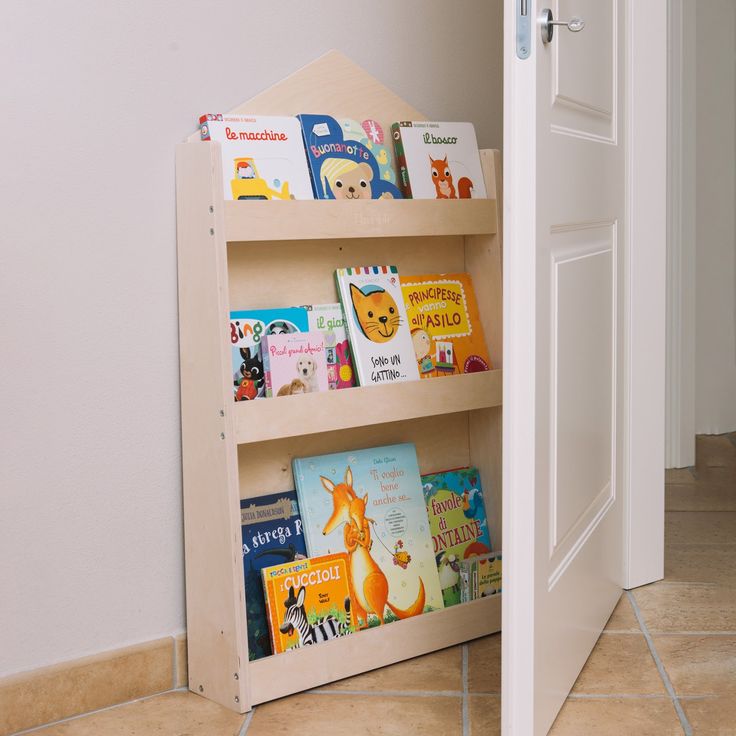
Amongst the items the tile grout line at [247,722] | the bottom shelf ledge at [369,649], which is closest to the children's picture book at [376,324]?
the bottom shelf ledge at [369,649]

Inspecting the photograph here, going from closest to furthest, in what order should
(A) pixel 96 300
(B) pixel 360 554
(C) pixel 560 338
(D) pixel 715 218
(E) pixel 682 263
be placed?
1. (C) pixel 560 338
2. (A) pixel 96 300
3. (B) pixel 360 554
4. (E) pixel 682 263
5. (D) pixel 715 218

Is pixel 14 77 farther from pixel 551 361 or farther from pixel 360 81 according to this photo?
pixel 551 361

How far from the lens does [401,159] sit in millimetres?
1829

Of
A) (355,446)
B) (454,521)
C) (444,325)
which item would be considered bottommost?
(454,521)

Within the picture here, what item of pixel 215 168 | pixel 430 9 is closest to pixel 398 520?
pixel 215 168

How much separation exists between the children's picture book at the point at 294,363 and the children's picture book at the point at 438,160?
0.36 metres

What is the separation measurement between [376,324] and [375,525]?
1.22 ft

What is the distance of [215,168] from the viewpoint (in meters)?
1.51

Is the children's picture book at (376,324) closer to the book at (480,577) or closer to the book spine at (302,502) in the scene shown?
the book spine at (302,502)

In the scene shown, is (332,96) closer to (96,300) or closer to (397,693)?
(96,300)

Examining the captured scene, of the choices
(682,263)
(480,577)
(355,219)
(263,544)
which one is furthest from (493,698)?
(682,263)

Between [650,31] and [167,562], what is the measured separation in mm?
1404

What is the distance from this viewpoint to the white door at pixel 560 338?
1.29 m

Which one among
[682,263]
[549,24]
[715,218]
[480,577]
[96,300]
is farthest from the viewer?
[715,218]
